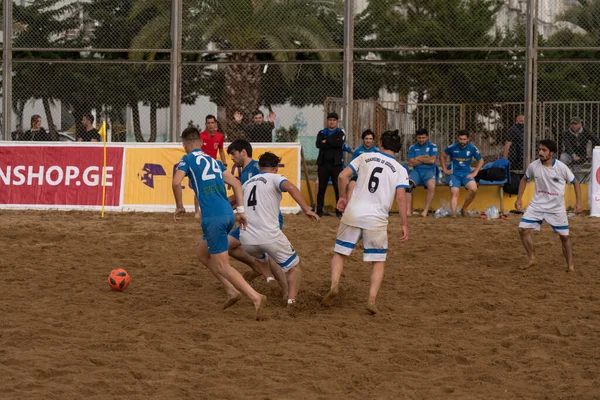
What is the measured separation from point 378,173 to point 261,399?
3444mm

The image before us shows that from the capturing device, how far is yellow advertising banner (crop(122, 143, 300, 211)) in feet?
57.0

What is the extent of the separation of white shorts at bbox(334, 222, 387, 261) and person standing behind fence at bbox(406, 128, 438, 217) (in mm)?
8105

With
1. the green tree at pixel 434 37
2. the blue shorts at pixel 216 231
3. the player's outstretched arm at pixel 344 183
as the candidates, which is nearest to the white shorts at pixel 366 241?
the player's outstretched arm at pixel 344 183

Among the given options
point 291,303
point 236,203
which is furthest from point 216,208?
point 291,303

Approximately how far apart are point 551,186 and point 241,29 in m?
8.50

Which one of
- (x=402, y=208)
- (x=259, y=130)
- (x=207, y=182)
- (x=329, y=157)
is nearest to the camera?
(x=207, y=182)

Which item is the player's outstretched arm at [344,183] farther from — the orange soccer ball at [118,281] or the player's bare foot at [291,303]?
the orange soccer ball at [118,281]

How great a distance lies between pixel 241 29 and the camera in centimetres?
1833

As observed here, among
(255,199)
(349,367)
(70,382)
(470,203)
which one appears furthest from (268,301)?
(470,203)

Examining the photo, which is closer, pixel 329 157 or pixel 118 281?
pixel 118 281

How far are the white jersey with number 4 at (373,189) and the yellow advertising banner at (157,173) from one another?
331 inches

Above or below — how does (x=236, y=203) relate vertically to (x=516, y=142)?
below

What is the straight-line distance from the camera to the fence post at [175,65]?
59.9ft

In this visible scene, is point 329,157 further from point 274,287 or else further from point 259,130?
point 274,287
